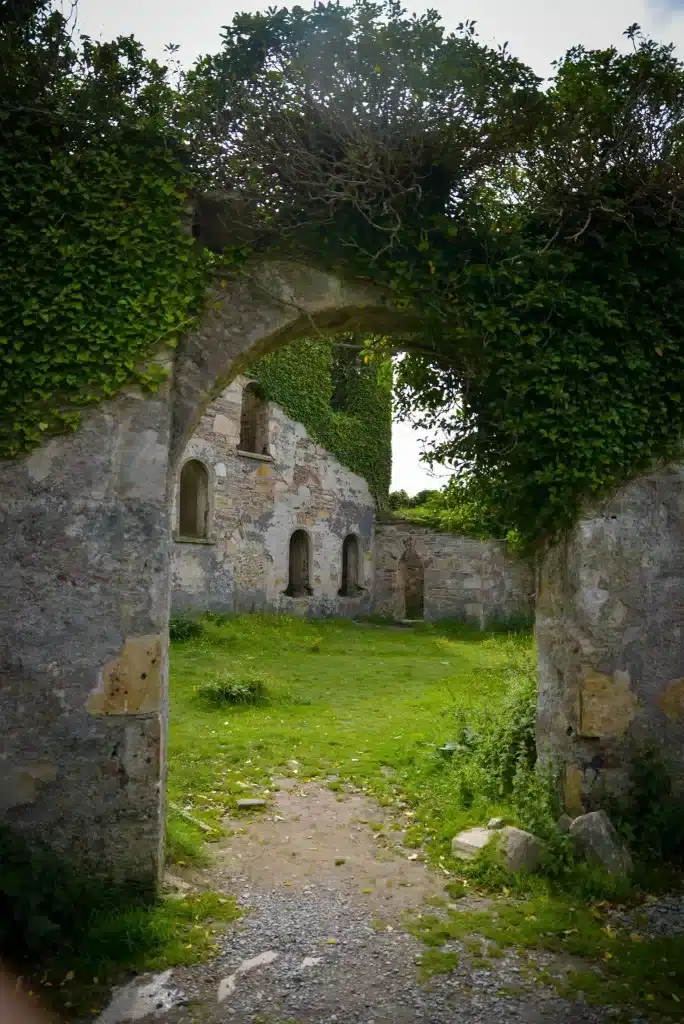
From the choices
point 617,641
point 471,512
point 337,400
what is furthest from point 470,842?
point 337,400

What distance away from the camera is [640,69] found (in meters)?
4.57

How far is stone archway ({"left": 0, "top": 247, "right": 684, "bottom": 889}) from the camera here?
13.1ft

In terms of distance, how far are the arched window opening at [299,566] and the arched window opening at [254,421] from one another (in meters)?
2.23

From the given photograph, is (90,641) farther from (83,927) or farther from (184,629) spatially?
(184,629)

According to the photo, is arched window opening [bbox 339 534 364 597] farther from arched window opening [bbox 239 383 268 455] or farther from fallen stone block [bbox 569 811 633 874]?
fallen stone block [bbox 569 811 633 874]

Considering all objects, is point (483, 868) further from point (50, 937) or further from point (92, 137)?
point (92, 137)

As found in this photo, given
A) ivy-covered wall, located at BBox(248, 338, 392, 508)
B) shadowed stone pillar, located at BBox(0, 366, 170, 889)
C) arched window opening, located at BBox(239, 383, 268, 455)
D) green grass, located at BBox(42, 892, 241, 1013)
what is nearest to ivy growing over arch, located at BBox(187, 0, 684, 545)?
shadowed stone pillar, located at BBox(0, 366, 170, 889)

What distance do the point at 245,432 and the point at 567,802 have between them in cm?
1327

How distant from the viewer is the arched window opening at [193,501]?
49.3 ft

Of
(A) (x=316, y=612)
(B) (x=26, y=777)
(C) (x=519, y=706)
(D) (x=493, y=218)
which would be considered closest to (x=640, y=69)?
(D) (x=493, y=218)

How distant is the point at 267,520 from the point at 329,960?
13020 millimetres

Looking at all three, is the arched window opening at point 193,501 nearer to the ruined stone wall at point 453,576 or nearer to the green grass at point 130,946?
the ruined stone wall at point 453,576

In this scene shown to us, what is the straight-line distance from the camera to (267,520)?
16.3 meters

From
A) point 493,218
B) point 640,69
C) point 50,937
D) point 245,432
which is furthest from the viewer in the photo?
point 245,432
